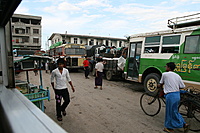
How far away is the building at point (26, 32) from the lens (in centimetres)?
4225

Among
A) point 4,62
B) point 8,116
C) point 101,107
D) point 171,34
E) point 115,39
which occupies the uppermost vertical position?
point 115,39

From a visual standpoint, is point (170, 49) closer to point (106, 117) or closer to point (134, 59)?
point (134, 59)

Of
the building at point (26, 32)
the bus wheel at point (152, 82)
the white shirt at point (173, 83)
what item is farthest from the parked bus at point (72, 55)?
the building at point (26, 32)

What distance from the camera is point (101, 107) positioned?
536 cm

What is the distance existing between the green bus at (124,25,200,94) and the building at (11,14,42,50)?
131ft

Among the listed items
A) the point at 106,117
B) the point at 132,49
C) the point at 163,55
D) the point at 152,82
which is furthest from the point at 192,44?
the point at 106,117

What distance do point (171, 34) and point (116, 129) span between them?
196 inches

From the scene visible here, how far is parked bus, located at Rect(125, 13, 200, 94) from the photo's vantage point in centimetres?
575

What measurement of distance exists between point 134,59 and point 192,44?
300cm

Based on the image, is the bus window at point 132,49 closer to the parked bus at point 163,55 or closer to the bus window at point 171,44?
the parked bus at point 163,55

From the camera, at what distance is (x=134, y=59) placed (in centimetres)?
826

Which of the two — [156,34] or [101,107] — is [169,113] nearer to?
[101,107]

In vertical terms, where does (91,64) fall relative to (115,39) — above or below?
below

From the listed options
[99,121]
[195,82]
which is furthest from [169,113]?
[195,82]
